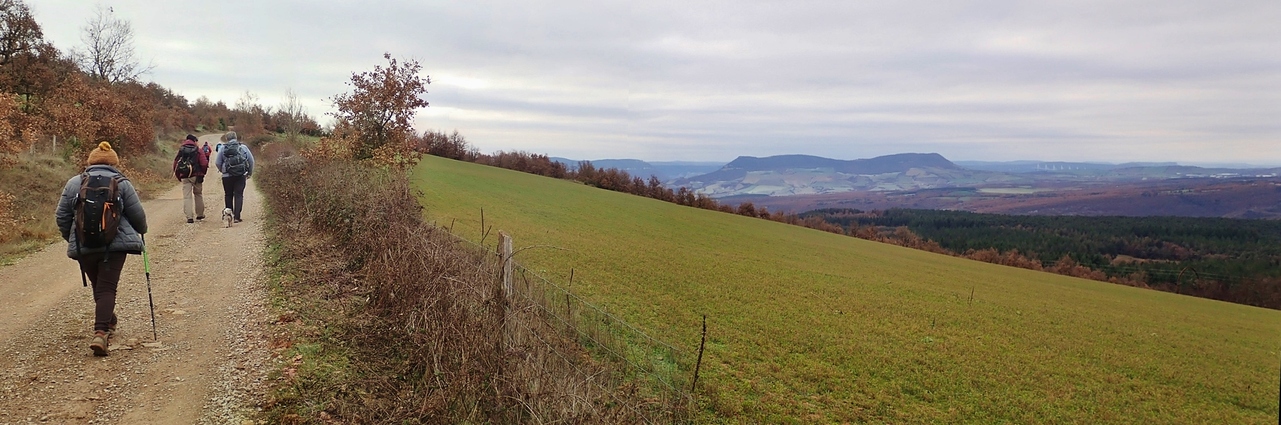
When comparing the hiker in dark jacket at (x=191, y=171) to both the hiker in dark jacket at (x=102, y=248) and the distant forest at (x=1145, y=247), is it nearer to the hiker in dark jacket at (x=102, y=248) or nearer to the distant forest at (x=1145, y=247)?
the hiker in dark jacket at (x=102, y=248)

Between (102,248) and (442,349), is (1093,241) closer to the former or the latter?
(442,349)

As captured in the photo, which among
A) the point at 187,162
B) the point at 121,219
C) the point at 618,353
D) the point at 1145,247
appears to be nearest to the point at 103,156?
the point at 121,219

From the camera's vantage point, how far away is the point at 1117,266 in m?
63.8

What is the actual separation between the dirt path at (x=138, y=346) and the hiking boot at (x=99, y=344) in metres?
0.07

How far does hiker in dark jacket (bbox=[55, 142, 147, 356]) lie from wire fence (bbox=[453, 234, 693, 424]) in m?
3.95

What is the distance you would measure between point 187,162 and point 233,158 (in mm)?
871

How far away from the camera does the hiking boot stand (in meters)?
5.73

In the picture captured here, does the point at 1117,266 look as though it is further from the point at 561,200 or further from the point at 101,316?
the point at 101,316

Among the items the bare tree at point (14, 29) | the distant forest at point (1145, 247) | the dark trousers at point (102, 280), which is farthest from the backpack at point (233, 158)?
the distant forest at point (1145, 247)

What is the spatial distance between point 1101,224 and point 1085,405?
10857 centimetres

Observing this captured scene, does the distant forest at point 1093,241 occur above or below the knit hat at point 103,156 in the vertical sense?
below

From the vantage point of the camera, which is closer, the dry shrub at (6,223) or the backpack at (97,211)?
the backpack at (97,211)

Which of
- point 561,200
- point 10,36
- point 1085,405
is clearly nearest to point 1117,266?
point 561,200

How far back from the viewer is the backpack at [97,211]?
5.71m
